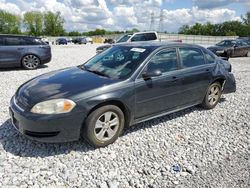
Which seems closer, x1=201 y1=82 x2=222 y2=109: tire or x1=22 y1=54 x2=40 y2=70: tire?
x1=201 y1=82 x2=222 y2=109: tire

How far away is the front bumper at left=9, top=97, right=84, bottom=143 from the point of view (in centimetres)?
326

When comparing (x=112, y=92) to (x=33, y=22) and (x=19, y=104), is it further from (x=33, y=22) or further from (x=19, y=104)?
(x=33, y=22)

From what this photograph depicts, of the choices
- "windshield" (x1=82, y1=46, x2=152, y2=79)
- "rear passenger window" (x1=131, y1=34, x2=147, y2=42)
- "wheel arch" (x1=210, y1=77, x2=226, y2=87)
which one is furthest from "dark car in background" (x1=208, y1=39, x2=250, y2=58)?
"windshield" (x1=82, y1=46, x2=152, y2=79)

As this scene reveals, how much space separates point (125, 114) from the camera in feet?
12.8

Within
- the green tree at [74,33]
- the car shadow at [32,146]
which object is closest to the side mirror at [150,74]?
the car shadow at [32,146]

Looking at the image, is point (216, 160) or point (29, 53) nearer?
point (216, 160)

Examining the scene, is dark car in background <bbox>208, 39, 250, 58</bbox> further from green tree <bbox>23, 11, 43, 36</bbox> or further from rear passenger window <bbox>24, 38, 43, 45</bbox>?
green tree <bbox>23, 11, 43, 36</bbox>

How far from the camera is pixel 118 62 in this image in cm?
432

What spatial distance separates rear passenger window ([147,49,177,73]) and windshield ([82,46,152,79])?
0.57ft

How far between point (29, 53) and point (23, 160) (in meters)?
7.71

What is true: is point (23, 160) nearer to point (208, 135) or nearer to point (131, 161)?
point (131, 161)

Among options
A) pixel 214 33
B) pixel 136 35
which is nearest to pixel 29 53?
pixel 136 35

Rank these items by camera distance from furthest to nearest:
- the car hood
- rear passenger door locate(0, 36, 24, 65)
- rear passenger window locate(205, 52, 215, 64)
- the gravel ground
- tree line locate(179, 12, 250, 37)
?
tree line locate(179, 12, 250, 37) → rear passenger door locate(0, 36, 24, 65) → rear passenger window locate(205, 52, 215, 64) → the car hood → the gravel ground

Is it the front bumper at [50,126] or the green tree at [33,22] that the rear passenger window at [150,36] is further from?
the green tree at [33,22]
